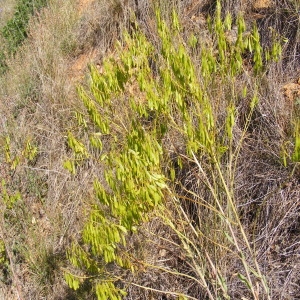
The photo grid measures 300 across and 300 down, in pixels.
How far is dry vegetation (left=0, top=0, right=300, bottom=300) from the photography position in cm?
347

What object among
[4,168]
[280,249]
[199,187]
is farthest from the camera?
[4,168]

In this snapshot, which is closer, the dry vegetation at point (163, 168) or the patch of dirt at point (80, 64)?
the dry vegetation at point (163, 168)

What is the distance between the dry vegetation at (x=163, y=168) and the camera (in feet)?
11.4

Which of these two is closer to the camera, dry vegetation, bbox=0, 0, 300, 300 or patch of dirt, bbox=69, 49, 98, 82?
dry vegetation, bbox=0, 0, 300, 300

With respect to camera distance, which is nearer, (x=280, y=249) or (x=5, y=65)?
(x=280, y=249)

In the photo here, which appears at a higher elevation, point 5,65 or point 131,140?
point 131,140

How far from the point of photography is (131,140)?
269 cm

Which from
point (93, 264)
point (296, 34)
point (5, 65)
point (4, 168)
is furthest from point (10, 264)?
point (5, 65)

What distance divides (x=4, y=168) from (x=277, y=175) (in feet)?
9.65

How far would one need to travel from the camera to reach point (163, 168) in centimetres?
349

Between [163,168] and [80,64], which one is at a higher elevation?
Answer: [163,168]

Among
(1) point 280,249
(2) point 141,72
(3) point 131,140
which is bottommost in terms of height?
(1) point 280,249

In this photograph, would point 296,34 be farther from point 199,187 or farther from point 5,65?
point 5,65

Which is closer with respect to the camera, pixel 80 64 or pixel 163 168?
pixel 163 168
